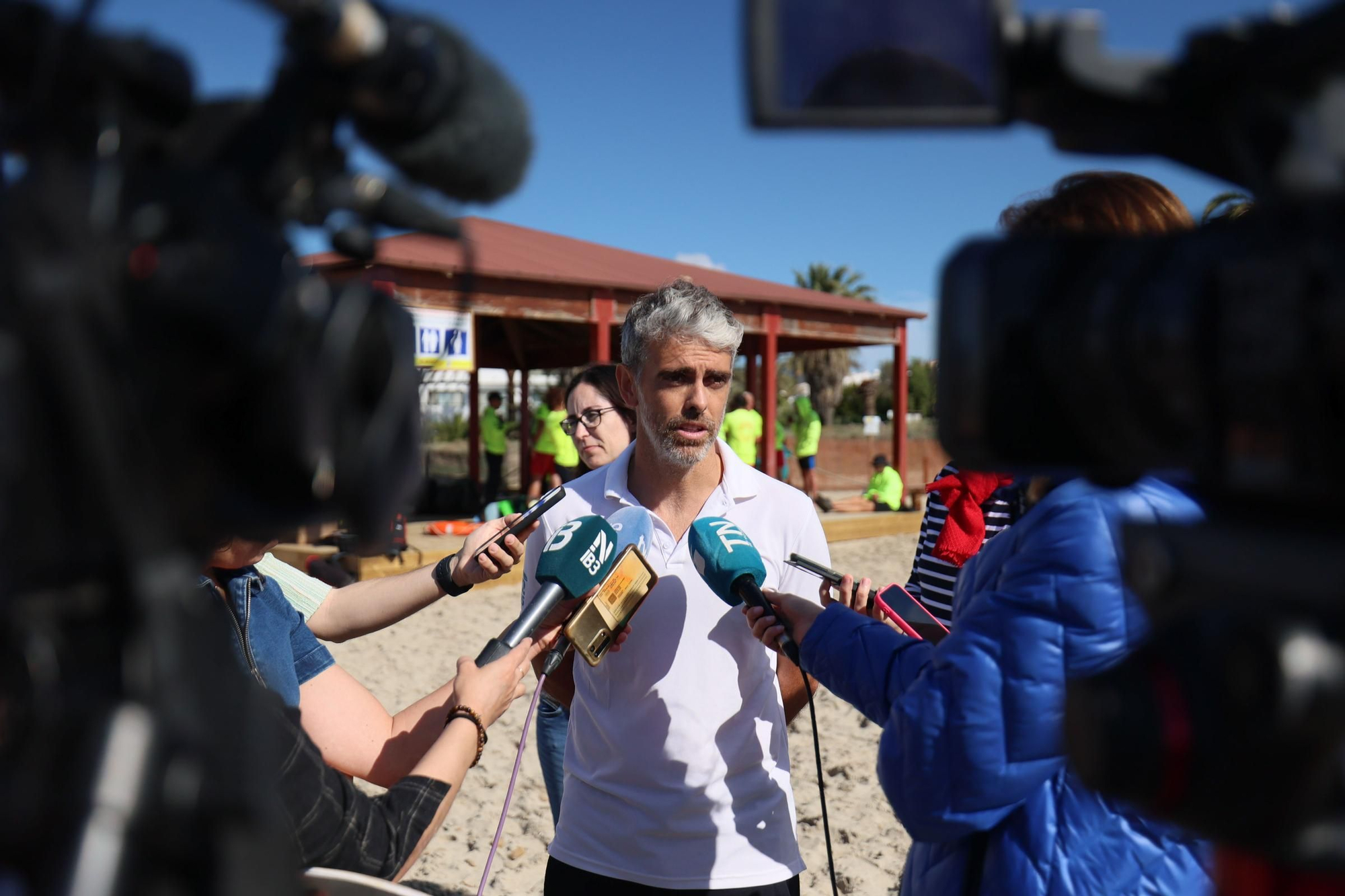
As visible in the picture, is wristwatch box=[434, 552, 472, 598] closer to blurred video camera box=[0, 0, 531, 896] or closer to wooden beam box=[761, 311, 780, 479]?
blurred video camera box=[0, 0, 531, 896]

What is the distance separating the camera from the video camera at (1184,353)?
0.51 metres

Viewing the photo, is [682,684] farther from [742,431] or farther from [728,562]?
[742,431]

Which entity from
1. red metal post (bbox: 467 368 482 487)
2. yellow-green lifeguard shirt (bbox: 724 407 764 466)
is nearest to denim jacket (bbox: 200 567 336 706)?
yellow-green lifeguard shirt (bbox: 724 407 764 466)

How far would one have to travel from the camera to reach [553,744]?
3602 mm

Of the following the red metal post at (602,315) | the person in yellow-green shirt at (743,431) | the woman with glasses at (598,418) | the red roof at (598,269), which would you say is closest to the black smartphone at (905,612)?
the woman with glasses at (598,418)

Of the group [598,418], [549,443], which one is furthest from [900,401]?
[598,418]

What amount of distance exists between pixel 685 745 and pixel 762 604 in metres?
0.51

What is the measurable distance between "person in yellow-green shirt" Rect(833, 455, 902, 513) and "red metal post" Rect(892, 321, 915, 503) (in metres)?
1.77

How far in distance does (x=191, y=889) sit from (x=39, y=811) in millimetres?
94

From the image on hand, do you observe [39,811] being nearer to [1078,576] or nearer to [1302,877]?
[1302,877]

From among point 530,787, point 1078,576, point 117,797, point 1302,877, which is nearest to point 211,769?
point 117,797

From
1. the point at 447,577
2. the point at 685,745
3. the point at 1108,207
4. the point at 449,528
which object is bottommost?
the point at 449,528

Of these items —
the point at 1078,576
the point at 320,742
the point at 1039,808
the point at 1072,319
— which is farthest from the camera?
the point at 320,742

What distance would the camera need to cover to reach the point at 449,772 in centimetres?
161
